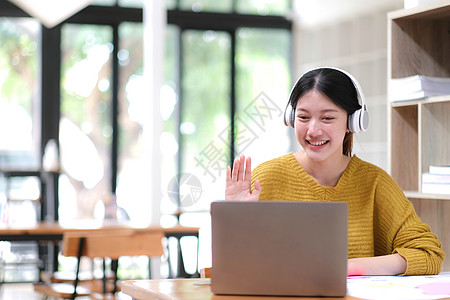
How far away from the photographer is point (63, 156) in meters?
7.66

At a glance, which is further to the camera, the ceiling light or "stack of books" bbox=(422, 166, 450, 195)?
the ceiling light

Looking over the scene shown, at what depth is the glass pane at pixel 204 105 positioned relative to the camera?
793 centimetres

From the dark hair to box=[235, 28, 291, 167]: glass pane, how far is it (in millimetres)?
5831

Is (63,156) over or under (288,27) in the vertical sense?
under

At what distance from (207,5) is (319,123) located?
20.7 feet

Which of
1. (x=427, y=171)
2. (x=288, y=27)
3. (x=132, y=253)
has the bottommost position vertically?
(x=132, y=253)

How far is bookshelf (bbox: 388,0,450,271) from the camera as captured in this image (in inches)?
111

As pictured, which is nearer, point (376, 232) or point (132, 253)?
point (376, 232)

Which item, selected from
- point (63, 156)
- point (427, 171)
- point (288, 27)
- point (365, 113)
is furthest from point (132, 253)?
point (288, 27)

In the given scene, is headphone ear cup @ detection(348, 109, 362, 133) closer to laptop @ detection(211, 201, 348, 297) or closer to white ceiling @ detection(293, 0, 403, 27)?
laptop @ detection(211, 201, 348, 297)

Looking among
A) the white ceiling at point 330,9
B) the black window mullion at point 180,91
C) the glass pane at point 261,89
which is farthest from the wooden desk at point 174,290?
the glass pane at point 261,89

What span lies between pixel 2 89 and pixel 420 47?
5610 millimetres

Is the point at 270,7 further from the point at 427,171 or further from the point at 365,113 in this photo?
the point at 365,113

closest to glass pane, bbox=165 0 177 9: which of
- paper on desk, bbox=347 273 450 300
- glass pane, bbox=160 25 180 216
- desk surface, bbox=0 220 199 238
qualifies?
glass pane, bbox=160 25 180 216
